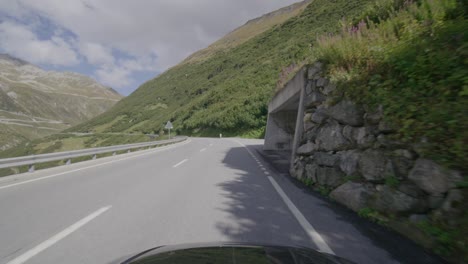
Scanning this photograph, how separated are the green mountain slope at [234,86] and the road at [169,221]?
12.9 meters

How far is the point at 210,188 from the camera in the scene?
673cm

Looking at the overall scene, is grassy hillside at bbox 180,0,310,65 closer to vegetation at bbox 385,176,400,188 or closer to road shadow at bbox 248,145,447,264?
road shadow at bbox 248,145,447,264

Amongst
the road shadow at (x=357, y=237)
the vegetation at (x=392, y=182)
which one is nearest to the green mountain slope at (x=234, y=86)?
the road shadow at (x=357, y=237)

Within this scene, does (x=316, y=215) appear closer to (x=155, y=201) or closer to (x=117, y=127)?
(x=155, y=201)

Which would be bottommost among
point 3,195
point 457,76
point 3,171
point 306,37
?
point 3,171

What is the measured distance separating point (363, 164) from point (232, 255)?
384cm

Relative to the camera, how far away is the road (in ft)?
10.5

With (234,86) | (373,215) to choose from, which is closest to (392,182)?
(373,215)

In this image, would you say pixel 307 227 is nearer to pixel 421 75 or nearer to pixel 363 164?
pixel 363 164

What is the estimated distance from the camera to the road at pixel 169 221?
3.21 m

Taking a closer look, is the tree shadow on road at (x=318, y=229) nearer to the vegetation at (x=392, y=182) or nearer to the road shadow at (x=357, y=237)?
the road shadow at (x=357, y=237)

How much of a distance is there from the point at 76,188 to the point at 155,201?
113 inches

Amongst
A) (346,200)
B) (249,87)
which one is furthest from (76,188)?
(249,87)

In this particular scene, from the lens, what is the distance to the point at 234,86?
69.4 m
